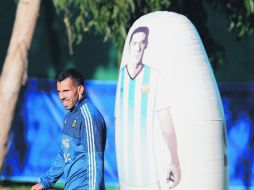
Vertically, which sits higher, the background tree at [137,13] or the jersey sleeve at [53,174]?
the background tree at [137,13]

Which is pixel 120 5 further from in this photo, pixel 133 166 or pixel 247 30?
pixel 133 166

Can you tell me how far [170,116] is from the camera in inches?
331

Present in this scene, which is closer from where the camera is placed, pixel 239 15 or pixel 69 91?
pixel 69 91

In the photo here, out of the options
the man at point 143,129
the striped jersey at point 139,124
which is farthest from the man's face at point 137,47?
the striped jersey at point 139,124

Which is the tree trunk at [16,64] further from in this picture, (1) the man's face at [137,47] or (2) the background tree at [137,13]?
(1) the man's face at [137,47]

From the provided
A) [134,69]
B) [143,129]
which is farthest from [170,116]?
[134,69]

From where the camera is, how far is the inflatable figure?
8406 mm

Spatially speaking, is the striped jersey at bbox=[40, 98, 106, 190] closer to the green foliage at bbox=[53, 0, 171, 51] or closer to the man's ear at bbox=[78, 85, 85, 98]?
the man's ear at bbox=[78, 85, 85, 98]

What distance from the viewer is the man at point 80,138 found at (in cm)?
763

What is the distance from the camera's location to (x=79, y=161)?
7852 millimetres

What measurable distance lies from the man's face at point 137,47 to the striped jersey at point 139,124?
139mm

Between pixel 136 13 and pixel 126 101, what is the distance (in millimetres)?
5499

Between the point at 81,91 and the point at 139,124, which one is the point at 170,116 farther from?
the point at 81,91

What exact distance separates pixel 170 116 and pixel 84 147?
1049 mm
